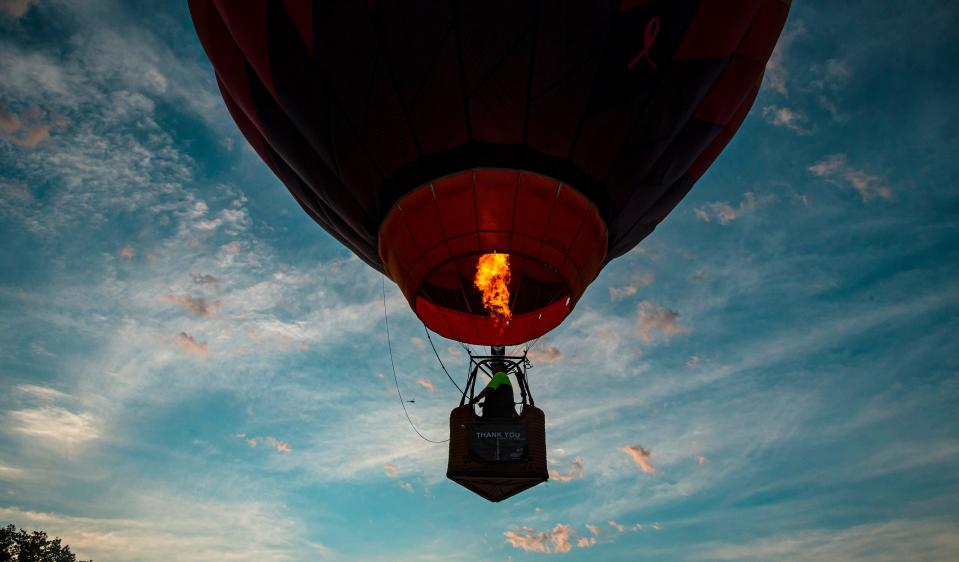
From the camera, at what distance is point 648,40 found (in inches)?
259

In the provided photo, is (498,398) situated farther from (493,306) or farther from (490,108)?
(490,108)

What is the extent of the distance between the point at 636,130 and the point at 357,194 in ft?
10.8

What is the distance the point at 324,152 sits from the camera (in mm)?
7453

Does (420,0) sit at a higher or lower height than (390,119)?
higher

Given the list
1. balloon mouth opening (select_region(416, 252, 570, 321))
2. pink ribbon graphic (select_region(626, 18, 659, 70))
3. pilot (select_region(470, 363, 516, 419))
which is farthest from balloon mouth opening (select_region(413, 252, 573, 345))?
pink ribbon graphic (select_region(626, 18, 659, 70))

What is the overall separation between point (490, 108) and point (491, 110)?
0.02 m

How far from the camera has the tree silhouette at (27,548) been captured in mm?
31859

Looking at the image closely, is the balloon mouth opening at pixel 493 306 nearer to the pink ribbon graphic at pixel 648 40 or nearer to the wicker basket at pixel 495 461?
the wicker basket at pixel 495 461

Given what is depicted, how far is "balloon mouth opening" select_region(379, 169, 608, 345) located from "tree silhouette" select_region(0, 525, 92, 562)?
115 ft

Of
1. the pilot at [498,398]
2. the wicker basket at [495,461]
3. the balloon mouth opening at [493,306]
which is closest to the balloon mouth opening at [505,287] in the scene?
the balloon mouth opening at [493,306]

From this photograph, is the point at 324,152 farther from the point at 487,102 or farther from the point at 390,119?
the point at 487,102

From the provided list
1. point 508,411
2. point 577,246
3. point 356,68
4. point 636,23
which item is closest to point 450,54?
point 356,68

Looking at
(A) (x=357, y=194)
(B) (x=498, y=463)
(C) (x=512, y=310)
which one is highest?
(A) (x=357, y=194)

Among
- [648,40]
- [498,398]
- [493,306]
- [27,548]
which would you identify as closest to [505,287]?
[493,306]
